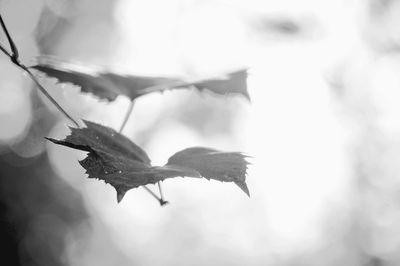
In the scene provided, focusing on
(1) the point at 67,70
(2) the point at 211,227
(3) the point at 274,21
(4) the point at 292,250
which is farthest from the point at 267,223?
(1) the point at 67,70

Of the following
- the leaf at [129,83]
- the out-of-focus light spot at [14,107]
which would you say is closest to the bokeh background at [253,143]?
the out-of-focus light spot at [14,107]

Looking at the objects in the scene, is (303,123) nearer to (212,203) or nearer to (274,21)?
(274,21)

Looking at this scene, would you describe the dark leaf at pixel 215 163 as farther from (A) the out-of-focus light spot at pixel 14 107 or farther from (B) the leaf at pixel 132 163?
(A) the out-of-focus light spot at pixel 14 107

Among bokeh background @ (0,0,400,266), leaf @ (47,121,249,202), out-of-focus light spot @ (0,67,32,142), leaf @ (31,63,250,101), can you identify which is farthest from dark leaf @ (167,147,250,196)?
out-of-focus light spot @ (0,67,32,142)

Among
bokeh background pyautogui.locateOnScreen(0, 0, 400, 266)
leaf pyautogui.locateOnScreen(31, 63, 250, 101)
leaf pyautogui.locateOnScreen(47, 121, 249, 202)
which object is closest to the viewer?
leaf pyautogui.locateOnScreen(47, 121, 249, 202)

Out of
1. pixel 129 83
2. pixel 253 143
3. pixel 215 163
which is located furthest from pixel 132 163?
pixel 253 143

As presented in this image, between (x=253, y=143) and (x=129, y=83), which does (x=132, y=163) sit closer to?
(x=129, y=83)

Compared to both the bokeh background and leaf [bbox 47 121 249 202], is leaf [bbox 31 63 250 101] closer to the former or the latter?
leaf [bbox 47 121 249 202]
